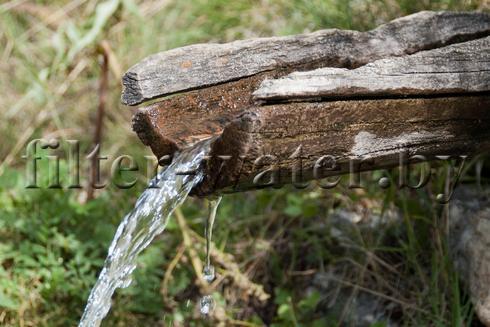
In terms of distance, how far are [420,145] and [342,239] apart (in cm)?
108

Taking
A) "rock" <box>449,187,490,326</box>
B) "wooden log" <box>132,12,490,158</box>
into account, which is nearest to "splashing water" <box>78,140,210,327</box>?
"wooden log" <box>132,12,490,158</box>

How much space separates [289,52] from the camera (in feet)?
7.40

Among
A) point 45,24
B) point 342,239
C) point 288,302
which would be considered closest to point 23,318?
point 288,302

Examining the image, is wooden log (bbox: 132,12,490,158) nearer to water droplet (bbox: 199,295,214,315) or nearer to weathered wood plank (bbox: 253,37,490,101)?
weathered wood plank (bbox: 253,37,490,101)

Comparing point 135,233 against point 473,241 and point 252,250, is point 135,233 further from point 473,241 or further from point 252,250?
point 473,241

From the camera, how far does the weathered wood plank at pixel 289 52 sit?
83.6 inches

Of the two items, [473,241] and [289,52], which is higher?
[289,52]

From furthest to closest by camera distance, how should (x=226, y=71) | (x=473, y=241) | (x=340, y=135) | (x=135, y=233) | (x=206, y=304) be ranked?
(x=206, y=304) < (x=473, y=241) < (x=135, y=233) < (x=226, y=71) < (x=340, y=135)

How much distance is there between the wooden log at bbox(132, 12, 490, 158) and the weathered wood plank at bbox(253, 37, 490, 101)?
22cm

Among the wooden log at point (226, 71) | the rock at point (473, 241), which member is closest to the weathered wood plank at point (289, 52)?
the wooden log at point (226, 71)

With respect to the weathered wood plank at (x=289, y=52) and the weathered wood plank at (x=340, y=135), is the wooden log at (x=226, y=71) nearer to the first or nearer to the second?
the weathered wood plank at (x=289, y=52)

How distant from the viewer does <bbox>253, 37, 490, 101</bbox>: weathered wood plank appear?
1.91 meters

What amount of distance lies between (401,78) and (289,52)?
0.34 m

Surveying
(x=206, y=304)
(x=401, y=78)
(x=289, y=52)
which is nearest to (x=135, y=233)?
(x=206, y=304)
